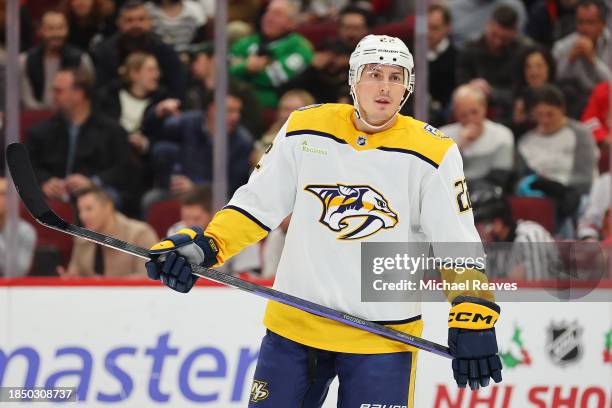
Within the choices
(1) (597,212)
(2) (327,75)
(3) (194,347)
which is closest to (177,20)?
(2) (327,75)

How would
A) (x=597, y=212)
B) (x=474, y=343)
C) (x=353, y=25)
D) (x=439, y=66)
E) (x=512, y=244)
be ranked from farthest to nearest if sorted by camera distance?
(x=353, y=25)
(x=439, y=66)
(x=597, y=212)
(x=512, y=244)
(x=474, y=343)

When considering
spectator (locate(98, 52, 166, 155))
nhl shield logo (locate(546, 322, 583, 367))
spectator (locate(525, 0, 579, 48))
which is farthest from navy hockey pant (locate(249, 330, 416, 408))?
spectator (locate(525, 0, 579, 48))

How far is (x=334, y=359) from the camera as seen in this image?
9.54ft

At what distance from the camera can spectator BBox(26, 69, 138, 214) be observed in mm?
4664

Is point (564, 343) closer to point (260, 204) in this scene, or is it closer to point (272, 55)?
point (260, 204)

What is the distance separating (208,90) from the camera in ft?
15.3

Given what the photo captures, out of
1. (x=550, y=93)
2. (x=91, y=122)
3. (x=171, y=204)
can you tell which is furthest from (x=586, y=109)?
(x=91, y=122)

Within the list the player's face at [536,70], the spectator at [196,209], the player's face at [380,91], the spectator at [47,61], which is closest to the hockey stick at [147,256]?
the player's face at [380,91]

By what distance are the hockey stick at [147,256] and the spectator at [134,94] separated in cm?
192

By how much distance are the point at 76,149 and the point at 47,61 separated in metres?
0.46

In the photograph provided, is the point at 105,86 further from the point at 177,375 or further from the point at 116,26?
the point at 177,375

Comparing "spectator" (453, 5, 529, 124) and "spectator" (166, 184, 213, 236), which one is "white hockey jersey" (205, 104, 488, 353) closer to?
"spectator" (166, 184, 213, 236)

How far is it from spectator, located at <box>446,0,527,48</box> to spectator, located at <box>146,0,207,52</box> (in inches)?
44.1

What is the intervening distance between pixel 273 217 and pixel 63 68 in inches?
88.8
